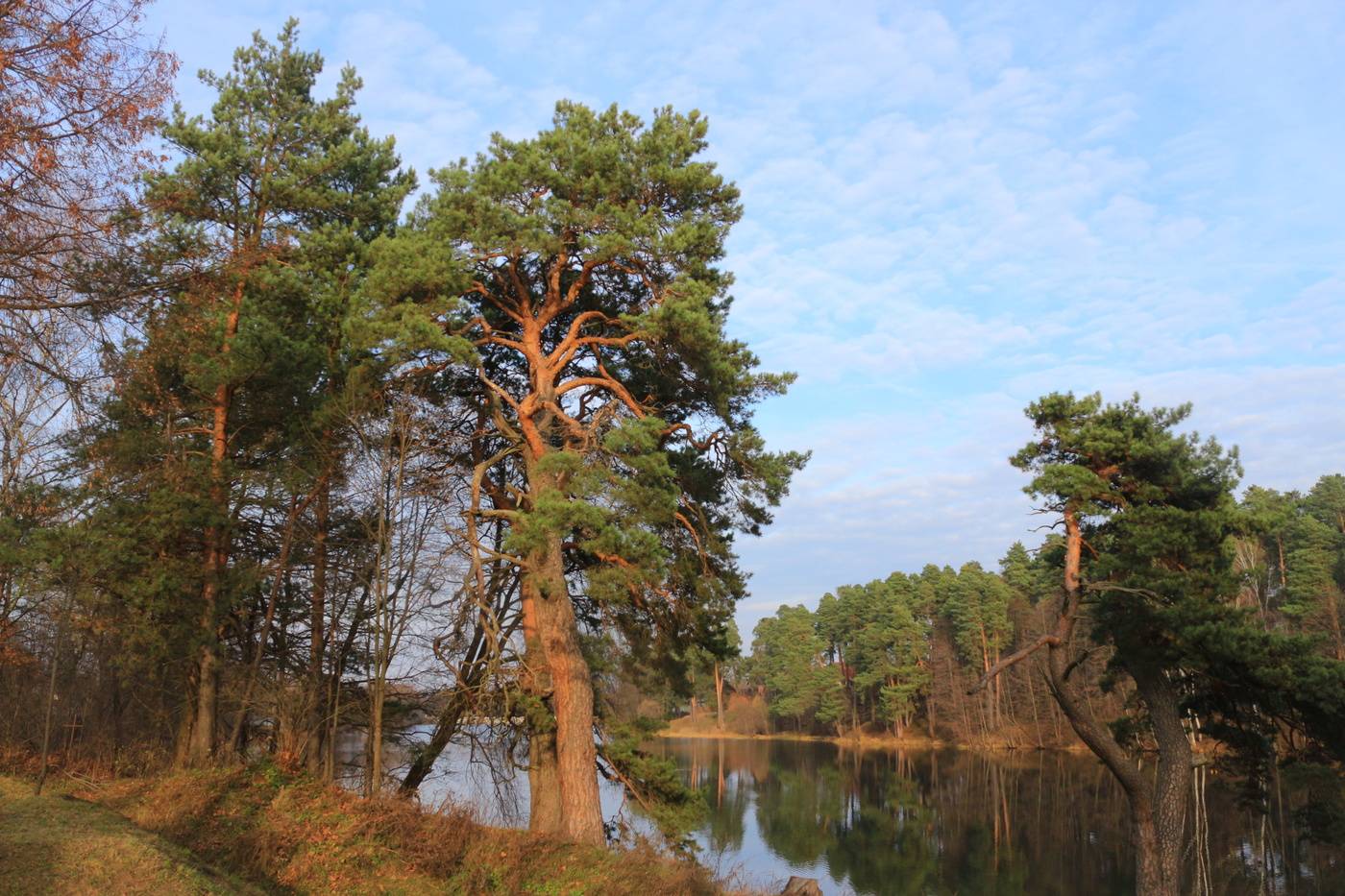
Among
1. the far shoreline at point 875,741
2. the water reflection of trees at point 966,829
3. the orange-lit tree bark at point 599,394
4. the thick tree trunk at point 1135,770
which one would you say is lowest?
the far shoreline at point 875,741

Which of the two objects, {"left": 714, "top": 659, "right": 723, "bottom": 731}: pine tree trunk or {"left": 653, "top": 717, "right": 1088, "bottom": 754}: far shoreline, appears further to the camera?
{"left": 714, "top": 659, "right": 723, "bottom": 731}: pine tree trunk

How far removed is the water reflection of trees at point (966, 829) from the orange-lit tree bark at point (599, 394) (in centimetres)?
994

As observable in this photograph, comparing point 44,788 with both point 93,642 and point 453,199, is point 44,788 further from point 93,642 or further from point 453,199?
point 453,199

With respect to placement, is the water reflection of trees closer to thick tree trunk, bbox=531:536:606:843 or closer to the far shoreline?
the far shoreline

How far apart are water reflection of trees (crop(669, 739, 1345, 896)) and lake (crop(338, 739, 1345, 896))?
0.22 ft

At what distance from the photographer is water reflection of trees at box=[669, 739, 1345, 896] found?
77.2 feet

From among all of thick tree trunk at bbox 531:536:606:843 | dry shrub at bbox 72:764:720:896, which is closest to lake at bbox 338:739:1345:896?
thick tree trunk at bbox 531:536:606:843

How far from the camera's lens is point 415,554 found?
1288 cm

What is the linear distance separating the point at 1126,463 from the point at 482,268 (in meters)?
12.9

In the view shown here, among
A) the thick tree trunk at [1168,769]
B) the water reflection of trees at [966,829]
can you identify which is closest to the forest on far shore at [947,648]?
the water reflection of trees at [966,829]

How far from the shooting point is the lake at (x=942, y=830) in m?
20.8

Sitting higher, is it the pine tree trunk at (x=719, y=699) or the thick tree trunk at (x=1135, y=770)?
the thick tree trunk at (x=1135, y=770)

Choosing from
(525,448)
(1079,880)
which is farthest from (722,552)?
(1079,880)

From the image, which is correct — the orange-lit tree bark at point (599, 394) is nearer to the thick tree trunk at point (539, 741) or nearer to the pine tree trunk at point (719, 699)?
the thick tree trunk at point (539, 741)
